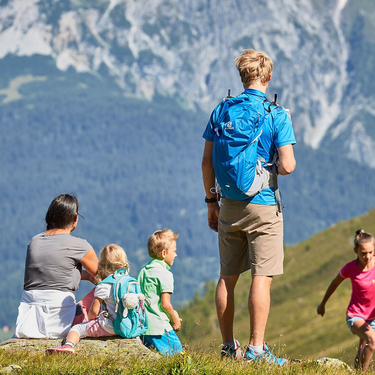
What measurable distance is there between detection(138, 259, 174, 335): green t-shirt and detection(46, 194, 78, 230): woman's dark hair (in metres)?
1.03

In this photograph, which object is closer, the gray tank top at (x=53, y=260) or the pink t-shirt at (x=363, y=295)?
the gray tank top at (x=53, y=260)

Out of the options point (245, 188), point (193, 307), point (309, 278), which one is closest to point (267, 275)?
point (245, 188)

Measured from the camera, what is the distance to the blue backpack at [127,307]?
7.51 meters

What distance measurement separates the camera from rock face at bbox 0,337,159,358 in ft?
23.5

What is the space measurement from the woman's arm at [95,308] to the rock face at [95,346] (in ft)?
0.87

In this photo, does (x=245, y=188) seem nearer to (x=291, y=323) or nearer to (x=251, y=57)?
(x=251, y=57)

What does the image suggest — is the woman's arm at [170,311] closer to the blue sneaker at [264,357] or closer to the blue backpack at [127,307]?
the blue backpack at [127,307]

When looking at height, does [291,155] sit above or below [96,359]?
above

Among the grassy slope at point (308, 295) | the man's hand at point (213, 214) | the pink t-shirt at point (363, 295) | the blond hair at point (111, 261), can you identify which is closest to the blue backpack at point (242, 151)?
the man's hand at point (213, 214)

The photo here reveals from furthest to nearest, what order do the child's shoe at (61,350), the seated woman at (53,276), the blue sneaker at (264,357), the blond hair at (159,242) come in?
the blond hair at (159,242) < the seated woman at (53,276) < the blue sneaker at (264,357) < the child's shoe at (61,350)

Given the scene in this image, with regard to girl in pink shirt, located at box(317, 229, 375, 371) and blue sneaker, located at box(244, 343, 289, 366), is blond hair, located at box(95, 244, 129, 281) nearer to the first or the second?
blue sneaker, located at box(244, 343, 289, 366)

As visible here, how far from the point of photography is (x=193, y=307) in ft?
421

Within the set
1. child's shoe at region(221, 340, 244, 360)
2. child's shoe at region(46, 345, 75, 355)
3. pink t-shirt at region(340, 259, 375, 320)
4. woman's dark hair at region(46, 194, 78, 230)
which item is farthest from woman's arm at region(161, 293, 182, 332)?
pink t-shirt at region(340, 259, 375, 320)

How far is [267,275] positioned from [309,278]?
95.0 m
